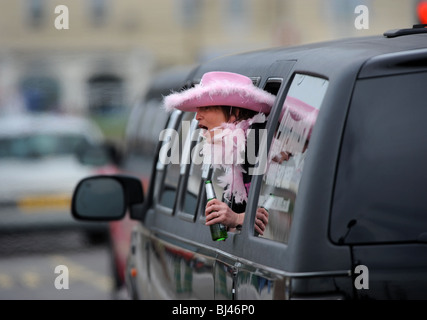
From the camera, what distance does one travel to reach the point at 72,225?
14.9 metres

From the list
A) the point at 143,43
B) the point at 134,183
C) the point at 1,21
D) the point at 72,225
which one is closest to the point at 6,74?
the point at 1,21

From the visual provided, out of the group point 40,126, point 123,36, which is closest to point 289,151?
point 40,126

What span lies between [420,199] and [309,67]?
617 millimetres

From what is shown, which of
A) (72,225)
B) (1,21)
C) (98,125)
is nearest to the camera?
(72,225)

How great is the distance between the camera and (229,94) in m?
3.97

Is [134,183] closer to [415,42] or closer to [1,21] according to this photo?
[415,42]

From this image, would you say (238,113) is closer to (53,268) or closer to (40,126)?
(53,268)

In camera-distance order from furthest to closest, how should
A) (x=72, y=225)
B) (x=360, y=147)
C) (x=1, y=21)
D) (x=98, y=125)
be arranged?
(x=1, y=21) < (x=98, y=125) < (x=72, y=225) < (x=360, y=147)

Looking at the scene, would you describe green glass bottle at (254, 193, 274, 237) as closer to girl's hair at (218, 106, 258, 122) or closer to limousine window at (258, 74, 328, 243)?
limousine window at (258, 74, 328, 243)

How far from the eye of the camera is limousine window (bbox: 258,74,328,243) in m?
3.36

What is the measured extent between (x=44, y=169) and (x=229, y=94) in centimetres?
1180

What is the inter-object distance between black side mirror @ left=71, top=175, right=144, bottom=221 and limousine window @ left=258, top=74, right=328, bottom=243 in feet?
7.19

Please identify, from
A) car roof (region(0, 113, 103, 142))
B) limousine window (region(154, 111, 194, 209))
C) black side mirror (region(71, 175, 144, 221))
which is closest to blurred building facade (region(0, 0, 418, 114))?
car roof (region(0, 113, 103, 142))

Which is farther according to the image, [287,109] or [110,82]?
[110,82]
